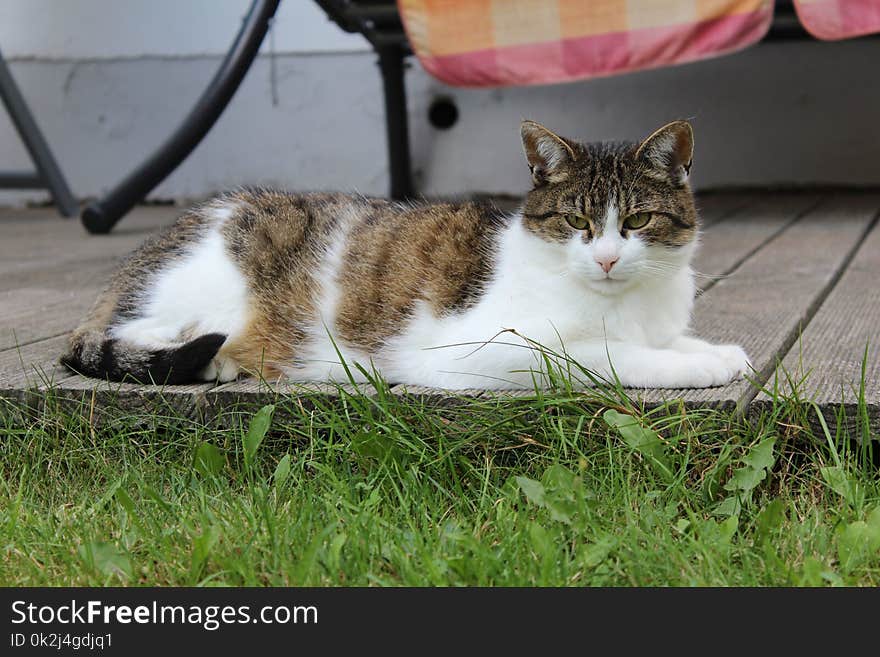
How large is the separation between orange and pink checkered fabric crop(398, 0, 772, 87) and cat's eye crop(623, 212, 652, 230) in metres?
1.73

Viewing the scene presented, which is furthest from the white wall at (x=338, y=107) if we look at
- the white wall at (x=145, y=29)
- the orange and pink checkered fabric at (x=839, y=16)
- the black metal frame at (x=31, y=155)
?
the orange and pink checkered fabric at (x=839, y=16)

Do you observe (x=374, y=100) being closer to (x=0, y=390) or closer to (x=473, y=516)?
(x=0, y=390)

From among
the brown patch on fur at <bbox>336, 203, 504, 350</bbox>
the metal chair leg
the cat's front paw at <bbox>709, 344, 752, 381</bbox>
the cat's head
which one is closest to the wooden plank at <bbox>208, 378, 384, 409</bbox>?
the brown patch on fur at <bbox>336, 203, 504, 350</bbox>

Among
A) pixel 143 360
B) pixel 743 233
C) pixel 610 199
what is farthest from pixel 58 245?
pixel 610 199

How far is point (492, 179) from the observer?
16.3 feet

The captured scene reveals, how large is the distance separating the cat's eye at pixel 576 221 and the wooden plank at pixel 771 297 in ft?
1.06

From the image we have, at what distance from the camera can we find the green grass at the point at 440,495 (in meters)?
1.34

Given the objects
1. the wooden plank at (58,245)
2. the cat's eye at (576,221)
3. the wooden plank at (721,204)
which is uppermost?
the cat's eye at (576,221)

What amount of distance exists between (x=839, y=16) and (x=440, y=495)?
2386 mm

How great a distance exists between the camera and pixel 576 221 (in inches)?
71.7

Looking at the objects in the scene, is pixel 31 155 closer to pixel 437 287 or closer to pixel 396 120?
pixel 396 120

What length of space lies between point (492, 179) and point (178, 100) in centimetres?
159

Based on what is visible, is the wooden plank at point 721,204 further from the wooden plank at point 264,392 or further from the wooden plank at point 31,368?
the wooden plank at point 31,368

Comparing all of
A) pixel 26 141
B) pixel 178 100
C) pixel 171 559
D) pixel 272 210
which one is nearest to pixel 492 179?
pixel 178 100
